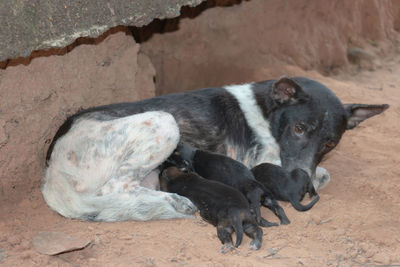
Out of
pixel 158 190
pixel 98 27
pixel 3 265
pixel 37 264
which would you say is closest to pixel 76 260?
pixel 37 264

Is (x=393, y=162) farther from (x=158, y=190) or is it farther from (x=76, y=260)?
(x=76, y=260)

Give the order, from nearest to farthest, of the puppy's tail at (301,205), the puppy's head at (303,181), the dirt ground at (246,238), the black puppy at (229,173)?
1. the dirt ground at (246,238)
2. the black puppy at (229,173)
3. the puppy's tail at (301,205)
4. the puppy's head at (303,181)

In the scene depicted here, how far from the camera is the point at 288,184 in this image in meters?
4.52

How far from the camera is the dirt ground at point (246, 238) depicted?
3609mm

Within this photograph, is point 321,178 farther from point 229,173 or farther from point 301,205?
point 229,173

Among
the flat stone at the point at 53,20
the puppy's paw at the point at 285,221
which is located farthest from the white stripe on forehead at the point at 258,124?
the flat stone at the point at 53,20

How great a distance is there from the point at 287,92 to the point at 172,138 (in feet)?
4.30

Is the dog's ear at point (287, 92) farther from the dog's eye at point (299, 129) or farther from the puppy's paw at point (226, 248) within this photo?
the puppy's paw at point (226, 248)

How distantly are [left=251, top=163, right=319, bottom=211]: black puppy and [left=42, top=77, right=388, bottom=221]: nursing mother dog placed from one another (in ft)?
0.96

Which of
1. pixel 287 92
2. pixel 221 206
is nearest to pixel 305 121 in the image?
pixel 287 92

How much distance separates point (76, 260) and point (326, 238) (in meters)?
1.92

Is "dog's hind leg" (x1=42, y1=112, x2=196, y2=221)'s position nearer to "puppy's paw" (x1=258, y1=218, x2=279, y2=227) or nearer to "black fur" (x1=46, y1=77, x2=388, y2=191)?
"black fur" (x1=46, y1=77, x2=388, y2=191)

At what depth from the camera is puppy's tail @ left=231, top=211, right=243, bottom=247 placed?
378 centimetres

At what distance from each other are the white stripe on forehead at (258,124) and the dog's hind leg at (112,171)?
1.05 m
